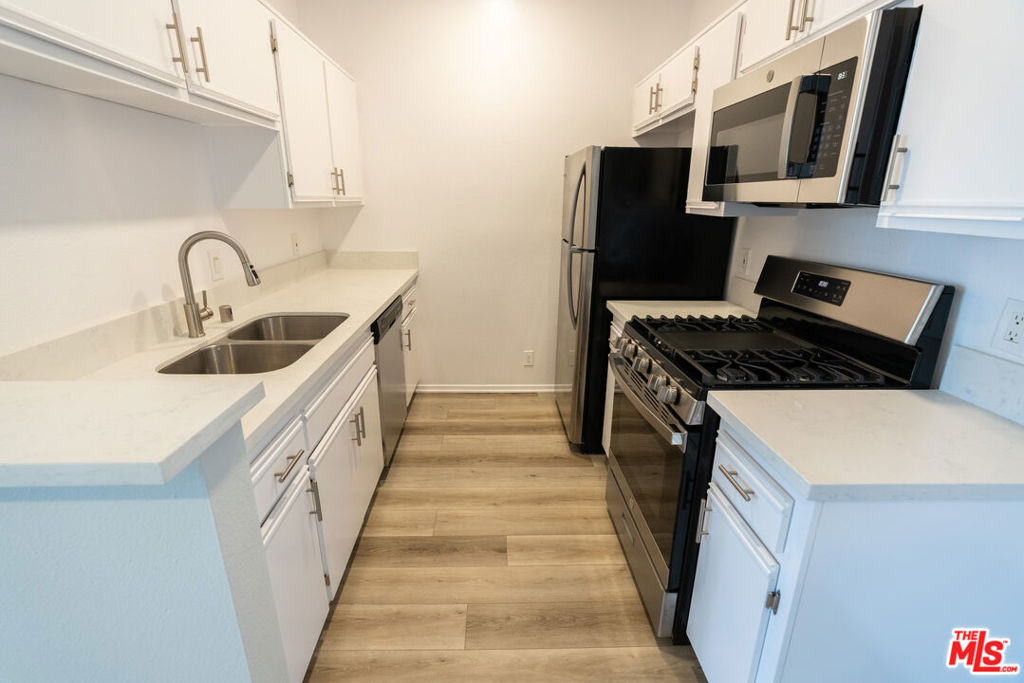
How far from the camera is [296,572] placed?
1.34m

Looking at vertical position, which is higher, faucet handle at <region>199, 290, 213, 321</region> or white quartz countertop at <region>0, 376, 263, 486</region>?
white quartz countertop at <region>0, 376, 263, 486</region>

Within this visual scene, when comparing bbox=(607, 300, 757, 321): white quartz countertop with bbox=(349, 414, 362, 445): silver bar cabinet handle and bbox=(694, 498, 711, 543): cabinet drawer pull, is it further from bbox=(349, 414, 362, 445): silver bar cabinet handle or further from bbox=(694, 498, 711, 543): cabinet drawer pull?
bbox=(349, 414, 362, 445): silver bar cabinet handle

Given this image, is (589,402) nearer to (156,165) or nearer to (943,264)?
(943,264)

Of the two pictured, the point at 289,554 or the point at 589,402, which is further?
the point at 589,402

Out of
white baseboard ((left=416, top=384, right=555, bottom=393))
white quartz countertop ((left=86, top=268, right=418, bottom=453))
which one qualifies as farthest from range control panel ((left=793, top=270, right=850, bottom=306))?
white baseboard ((left=416, top=384, right=555, bottom=393))

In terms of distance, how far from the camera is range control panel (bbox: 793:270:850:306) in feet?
5.12

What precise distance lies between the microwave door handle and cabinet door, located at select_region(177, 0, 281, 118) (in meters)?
1.68

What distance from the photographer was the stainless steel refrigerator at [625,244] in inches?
90.0

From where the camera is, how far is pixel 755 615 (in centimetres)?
109

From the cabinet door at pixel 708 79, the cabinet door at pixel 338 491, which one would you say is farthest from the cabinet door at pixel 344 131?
the cabinet door at pixel 708 79

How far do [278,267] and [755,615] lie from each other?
2584 millimetres

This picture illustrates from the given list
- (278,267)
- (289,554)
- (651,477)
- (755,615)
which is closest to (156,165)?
(278,267)

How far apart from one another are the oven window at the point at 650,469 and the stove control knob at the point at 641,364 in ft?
0.54

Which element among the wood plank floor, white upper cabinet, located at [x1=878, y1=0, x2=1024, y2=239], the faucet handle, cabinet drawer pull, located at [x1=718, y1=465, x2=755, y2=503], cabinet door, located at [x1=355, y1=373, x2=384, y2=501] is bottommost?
the wood plank floor
